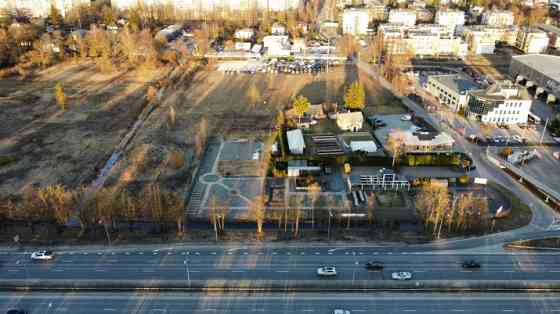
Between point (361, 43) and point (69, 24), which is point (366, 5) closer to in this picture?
point (361, 43)

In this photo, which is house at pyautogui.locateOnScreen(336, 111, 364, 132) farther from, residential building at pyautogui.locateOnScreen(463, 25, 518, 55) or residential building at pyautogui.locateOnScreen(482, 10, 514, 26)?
residential building at pyautogui.locateOnScreen(482, 10, 514, 26)

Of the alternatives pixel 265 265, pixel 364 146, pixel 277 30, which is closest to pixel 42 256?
pixel 265 265

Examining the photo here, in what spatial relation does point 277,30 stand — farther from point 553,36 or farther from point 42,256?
point 42,256

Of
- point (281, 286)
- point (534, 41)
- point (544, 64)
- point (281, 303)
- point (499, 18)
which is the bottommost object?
point (281, 303)

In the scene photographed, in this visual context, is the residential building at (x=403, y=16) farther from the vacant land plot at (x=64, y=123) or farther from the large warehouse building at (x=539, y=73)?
the vacant land plot at (x=64, y=123)

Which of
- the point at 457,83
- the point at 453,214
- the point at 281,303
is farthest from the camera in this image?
the point at 457,83

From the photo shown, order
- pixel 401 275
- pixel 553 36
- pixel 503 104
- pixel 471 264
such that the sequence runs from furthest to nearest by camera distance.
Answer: pixel 553 36 < pixel 503 104 < pixel 471 264 < pixel 401 275
